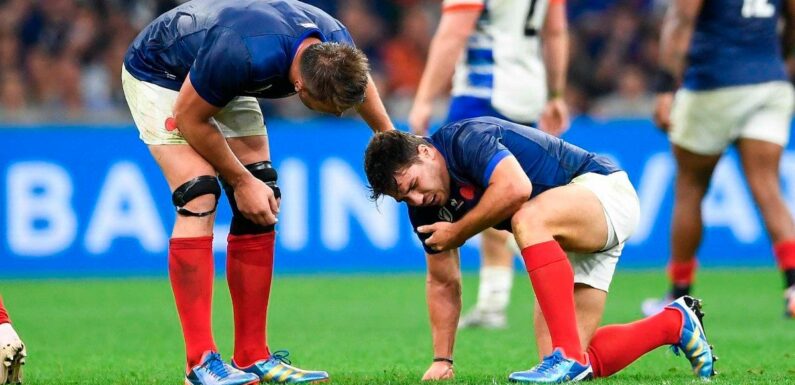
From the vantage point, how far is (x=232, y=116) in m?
5.10

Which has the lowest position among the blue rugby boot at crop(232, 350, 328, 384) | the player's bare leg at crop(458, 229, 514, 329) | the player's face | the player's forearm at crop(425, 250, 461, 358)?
the player's bare leg at crop(458, 229, 514, 329)

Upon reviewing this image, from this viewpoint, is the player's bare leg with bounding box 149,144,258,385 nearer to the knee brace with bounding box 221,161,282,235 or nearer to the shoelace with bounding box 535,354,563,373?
the knee brace with bounding box 221,161,282,235

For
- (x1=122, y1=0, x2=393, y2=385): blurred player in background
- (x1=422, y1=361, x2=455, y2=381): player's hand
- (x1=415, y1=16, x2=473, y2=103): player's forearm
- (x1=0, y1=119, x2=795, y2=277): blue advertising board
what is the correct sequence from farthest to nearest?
(x1=0, y1=119, x2=795, y2=277): blue advertising board → (x1=415, y1=16, x2=473, y2=103): player's forearm → (x1=422, y1=361, x2=455, y2=381): player's hand → (x1=122, y1=0, x2=393, y2=385): blurred player in background

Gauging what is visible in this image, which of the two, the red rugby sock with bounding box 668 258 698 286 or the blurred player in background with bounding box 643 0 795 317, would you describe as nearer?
the blurred player in background with bounding box 643 0 795 317

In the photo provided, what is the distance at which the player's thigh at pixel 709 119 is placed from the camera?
7.48 metres

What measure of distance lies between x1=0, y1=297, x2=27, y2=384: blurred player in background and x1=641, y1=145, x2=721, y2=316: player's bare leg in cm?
402

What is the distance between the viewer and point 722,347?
618cm

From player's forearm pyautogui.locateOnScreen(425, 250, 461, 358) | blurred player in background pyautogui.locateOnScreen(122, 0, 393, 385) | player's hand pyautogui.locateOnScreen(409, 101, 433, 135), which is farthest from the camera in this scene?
player's hand pyautogui.locateOnScreen(409, 101, 433, 135)

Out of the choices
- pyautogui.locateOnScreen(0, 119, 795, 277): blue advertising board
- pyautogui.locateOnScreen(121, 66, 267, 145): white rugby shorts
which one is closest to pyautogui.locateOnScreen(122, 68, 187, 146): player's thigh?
pyautogui.locateOnScreen(121, 66, 267, 145): white rugby shorts

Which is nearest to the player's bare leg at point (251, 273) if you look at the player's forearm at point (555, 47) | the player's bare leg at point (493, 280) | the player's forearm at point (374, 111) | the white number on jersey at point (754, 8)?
the player's forearm at point (374, 111)

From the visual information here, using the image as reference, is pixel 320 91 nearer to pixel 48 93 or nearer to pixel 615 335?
pixel 615 335

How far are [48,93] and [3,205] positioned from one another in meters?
2.26

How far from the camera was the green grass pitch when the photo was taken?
5.33 m

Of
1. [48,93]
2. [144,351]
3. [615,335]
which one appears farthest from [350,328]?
[48,93]
